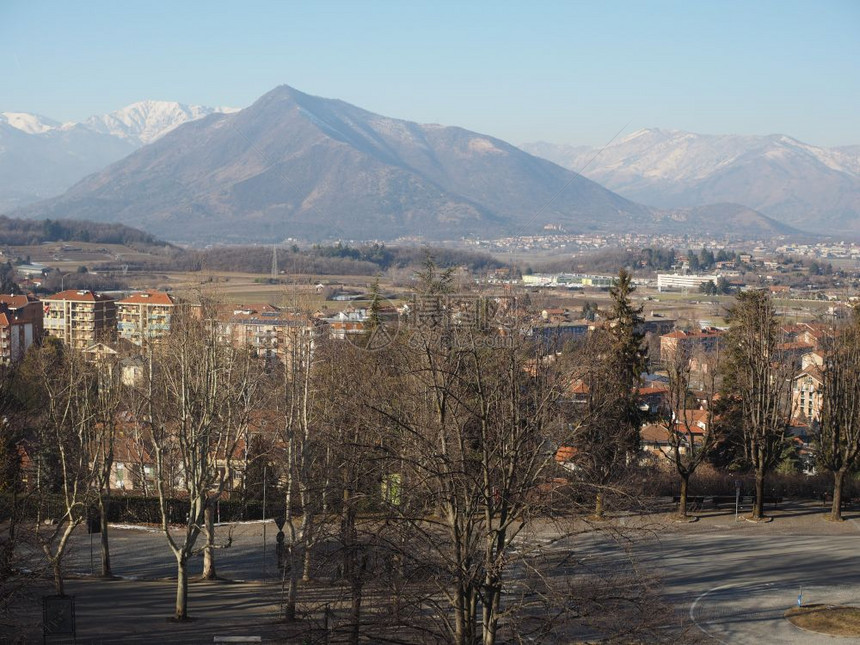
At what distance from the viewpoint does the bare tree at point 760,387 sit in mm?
24172

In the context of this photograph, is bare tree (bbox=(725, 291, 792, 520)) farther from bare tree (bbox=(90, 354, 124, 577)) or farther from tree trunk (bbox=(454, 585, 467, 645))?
tree trunk (bbox=(454, 585, 467, 645))

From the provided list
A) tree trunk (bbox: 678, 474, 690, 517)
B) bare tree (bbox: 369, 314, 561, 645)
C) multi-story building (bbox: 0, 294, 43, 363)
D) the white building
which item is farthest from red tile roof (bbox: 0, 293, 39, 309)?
the white building

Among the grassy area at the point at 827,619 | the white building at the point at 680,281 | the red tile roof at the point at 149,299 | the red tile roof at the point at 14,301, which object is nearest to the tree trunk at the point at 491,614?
the grassy area at the point at 827,619

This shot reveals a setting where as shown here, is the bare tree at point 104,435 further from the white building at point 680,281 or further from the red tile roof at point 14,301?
the white building at point 680,281

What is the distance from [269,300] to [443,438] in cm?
6635

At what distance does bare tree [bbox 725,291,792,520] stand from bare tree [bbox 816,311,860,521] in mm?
1167

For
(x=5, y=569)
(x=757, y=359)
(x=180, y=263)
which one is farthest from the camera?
(x=180, y=263)

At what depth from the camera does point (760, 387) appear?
961 inches

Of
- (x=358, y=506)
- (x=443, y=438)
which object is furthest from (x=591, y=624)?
(x=358, y=506)

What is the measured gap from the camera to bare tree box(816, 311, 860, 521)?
79.2 feet

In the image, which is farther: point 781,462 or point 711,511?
point 781,462

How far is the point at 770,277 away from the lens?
118 meters

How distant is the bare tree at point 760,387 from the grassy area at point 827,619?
6.41m

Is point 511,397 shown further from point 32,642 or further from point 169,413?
point 169,413
